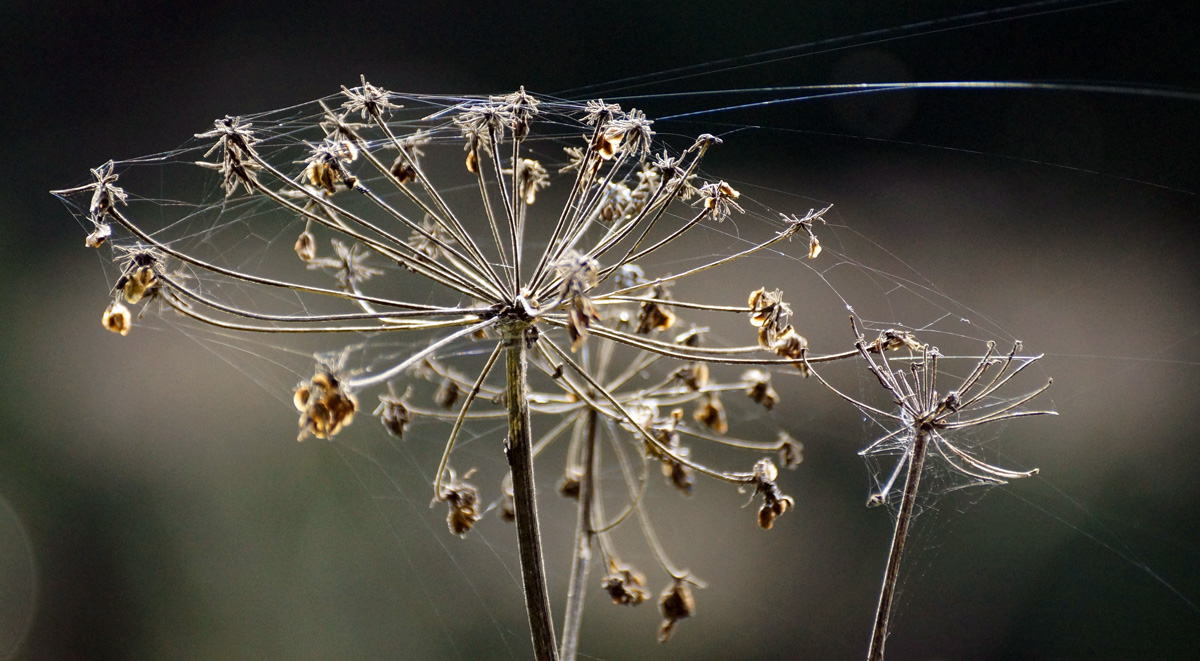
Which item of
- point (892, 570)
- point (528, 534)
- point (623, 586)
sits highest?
point (623, 586)

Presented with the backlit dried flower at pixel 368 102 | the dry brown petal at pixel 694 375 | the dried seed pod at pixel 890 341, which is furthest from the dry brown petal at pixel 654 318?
A: the backlit dried flower at pixel 368 102

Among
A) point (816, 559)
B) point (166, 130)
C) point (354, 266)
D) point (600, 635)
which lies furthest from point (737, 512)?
point (166, 130)

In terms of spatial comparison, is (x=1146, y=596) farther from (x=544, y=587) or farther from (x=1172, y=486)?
(x=544, y=587)

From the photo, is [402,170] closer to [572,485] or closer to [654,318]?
[654,318]

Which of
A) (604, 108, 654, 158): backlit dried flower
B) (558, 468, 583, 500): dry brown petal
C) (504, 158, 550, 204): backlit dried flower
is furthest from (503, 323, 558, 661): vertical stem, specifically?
(558, 468, 583, 500): dry brown petal

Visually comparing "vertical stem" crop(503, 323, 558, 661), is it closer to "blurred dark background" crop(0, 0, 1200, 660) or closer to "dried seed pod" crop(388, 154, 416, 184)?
"dried seed pod" crop(388, 154, 416, 184)

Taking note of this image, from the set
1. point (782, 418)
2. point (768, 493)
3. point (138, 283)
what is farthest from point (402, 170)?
point (782, 418)
